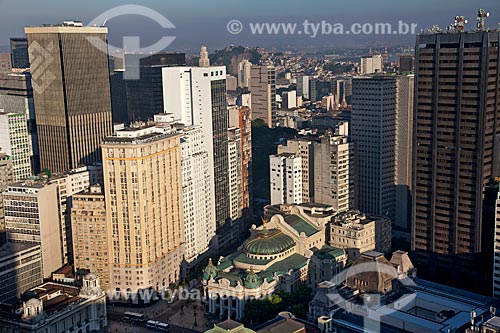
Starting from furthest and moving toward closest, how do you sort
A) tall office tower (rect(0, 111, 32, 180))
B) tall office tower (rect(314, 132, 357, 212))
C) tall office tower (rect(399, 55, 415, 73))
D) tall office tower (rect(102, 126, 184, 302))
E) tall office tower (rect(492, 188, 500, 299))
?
tall office tower (rect(399, 55, 415, 73))
tall office tower (rect(0, 111, 32, 180))
tall office tower (rect(314, 132, 357, 212))
tall office tower (rect(102, 126, 184, 302))
tall office tower (rect(492, 188, 500, 299))

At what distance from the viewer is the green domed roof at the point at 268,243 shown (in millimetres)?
64375

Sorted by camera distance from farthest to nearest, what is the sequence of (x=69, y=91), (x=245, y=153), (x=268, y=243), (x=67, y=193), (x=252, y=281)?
(x=245, y=153) → (x=69, y=91) → (x=67, y=193) → (x=268, y=243) → (x=252, y=281)

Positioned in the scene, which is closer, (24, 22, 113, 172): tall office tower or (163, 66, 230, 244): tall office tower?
(163, 66, 230, 244): tall office tower

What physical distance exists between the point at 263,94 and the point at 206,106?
6141 centimetres

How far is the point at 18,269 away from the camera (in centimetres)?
6122

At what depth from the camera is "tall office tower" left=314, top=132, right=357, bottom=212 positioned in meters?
80.7

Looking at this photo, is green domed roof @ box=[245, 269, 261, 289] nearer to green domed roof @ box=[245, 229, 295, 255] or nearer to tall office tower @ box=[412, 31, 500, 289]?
green domed roof @ box=[245, 229, 295, 255]

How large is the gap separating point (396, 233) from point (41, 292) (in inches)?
1780

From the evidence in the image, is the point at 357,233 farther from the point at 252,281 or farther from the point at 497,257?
the point at 497,257

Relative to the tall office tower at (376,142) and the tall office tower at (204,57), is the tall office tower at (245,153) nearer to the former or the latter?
the tall office tower at (204,57)

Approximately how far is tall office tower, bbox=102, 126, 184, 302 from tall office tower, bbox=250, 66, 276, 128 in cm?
7122

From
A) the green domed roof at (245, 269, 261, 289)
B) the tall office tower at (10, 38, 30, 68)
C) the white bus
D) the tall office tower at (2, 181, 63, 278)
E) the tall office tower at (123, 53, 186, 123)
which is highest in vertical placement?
the tall office tower at (10, 38, 30, 68)

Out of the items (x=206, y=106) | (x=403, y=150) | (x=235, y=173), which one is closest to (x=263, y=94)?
(x=235, y=173)

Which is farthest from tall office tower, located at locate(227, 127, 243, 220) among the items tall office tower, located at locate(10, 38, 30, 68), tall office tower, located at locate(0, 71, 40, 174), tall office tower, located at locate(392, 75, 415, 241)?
tall office tower, located at locate(10, 38, 30, 68)
